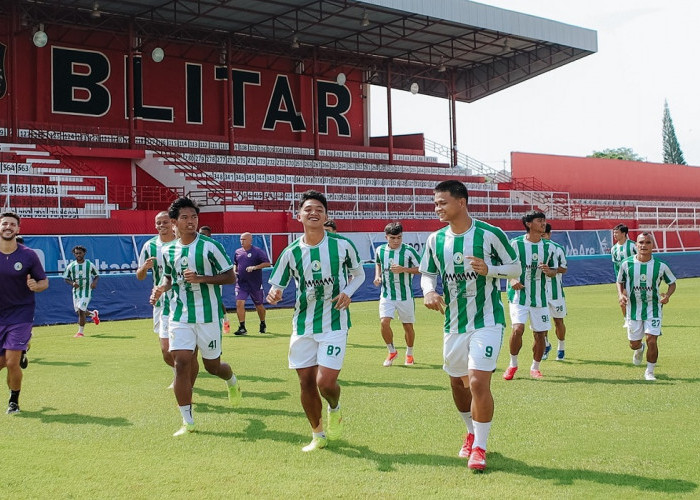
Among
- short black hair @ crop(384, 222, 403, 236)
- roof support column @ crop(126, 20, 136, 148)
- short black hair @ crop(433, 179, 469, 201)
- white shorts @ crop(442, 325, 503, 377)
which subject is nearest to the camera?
white shorts @ crop(442, 325, 503, 377)

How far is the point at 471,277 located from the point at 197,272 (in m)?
2.75

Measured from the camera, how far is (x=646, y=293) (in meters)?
10.3

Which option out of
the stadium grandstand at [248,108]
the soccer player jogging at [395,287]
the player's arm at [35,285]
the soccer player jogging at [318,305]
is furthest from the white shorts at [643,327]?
the stadium grandstand at [248,108]

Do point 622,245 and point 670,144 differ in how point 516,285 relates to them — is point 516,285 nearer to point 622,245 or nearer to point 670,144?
point 622,245

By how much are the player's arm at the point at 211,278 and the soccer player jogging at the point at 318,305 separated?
2.86 ft

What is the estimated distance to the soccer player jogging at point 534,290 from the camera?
10.8 metres

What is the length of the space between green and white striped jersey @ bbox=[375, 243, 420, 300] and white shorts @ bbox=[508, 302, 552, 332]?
1768mm

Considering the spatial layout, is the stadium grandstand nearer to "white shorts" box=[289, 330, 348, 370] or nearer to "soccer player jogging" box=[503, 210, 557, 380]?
"soccer player jogging" box=[503, 210, 557, 380]

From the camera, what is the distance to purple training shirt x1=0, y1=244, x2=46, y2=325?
8.75 m

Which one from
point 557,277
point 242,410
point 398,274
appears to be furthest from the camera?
point 557,277

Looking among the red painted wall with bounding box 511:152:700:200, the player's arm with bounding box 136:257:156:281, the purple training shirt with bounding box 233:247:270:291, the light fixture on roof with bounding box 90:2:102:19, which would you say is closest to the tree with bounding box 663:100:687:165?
the red painted wall with bounding box 511:152:700:200

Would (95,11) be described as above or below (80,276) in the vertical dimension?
above

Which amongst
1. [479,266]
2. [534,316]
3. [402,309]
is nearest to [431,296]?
[479,266]

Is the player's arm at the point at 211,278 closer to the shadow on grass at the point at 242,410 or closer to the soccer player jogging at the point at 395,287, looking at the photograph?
the shadow on grass at the point at 242,410
